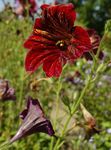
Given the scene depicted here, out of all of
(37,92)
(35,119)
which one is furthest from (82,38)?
(37,92)

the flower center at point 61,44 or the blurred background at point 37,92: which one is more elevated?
the flower center at point 61,44

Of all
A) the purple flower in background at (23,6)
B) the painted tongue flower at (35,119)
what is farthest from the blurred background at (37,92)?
the painted tongue flower at (35,119)

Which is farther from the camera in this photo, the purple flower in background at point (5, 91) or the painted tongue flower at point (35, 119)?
the purple flower in background at point (5, 91)

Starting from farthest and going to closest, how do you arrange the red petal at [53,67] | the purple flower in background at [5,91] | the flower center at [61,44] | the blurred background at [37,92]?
the blurred background at [37,92]
the purple flower in background at [5,91]
the flower center at [61,44]
the red petal at [53,67]

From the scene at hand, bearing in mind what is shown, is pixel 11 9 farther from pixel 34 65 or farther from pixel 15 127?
pixel 34 65

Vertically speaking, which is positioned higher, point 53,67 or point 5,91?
point 53,67

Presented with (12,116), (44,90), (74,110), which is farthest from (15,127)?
(74,110)

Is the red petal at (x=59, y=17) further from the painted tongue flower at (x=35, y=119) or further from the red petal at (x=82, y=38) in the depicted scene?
the painted tongue flower at (x=35, y=119)

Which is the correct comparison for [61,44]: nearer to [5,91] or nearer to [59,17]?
[59,17]
